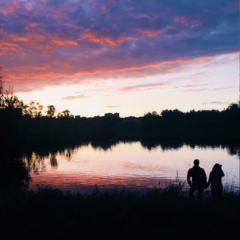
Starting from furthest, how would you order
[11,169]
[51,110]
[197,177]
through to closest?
[51,110] < [11,169] < [197,177]

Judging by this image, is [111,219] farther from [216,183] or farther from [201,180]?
[216,183]

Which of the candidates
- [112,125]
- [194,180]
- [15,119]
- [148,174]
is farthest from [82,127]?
[194,180]

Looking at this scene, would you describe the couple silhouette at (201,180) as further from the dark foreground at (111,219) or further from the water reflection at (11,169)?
the water reflection at (11,169)

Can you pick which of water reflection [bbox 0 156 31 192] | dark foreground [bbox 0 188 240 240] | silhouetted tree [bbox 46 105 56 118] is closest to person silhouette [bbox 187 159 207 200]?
dark foreground [bbox 0 188 240 240]

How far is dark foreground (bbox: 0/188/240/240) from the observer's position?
904 cm

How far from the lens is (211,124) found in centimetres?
11288

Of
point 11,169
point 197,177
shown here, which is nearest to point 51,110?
point 11,169

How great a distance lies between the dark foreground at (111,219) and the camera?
9.04 metres

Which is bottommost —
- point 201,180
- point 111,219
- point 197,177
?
point 111,219

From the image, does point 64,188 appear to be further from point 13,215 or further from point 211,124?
point 211,124

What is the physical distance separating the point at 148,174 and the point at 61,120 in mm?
81786

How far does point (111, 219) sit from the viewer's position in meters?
9.88

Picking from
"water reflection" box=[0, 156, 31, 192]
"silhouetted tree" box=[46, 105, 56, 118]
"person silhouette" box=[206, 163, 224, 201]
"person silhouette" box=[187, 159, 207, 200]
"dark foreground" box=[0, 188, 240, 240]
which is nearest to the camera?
"dark foreground" box=[0, 188, 240, 240]

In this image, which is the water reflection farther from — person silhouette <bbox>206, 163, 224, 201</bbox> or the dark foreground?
person silhouette <bbox>206, 163, 224, 201</bbox>
